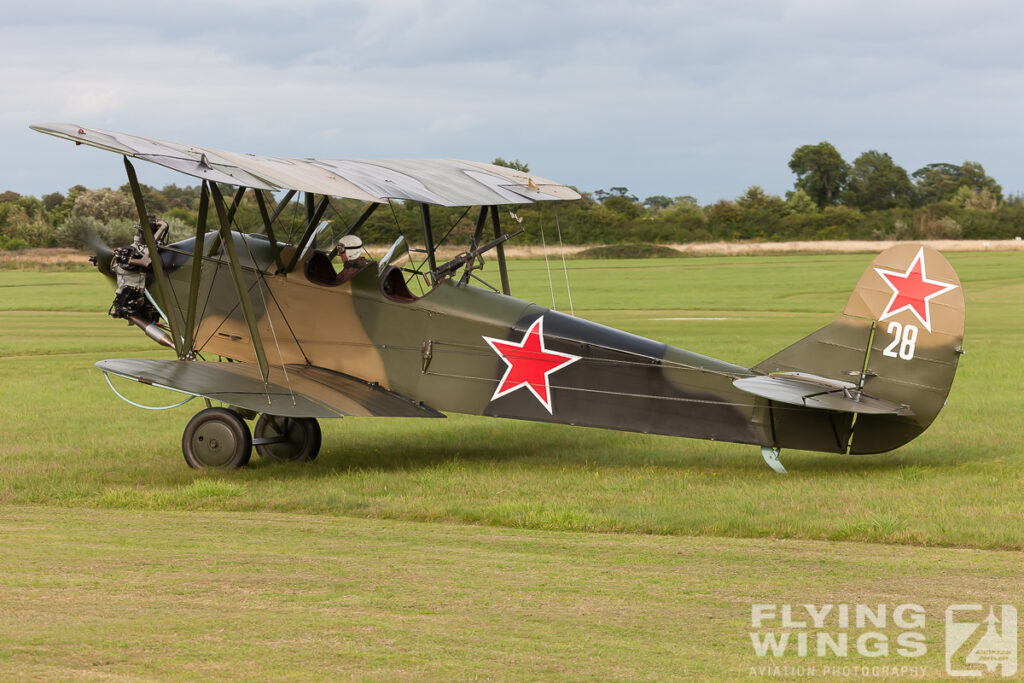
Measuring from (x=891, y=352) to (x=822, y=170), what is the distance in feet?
349

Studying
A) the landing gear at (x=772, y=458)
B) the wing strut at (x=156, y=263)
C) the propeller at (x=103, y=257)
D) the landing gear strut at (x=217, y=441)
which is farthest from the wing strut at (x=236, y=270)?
the landing gear at (x=772, y=458)

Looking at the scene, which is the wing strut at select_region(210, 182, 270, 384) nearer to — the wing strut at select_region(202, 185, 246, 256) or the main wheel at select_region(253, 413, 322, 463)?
the wing strut at select_region(202, 185, 246, 256)

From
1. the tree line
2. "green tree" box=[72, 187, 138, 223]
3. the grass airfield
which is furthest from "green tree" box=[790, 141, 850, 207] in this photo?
the grass airfield

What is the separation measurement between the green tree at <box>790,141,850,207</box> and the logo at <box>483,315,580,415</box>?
105m

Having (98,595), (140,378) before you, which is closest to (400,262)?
(140,378)

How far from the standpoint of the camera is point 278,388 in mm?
10609

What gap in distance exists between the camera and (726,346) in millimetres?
23625

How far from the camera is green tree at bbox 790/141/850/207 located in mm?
111062

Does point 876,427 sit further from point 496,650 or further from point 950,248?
point 950,248

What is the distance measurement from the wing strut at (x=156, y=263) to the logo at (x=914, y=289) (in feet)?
21.0

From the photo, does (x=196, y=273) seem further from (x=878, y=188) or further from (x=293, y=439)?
(x=878, y=188)

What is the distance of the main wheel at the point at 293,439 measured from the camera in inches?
453

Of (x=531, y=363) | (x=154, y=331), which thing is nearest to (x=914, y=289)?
(x=531, y=363)

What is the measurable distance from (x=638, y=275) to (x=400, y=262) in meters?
47.7
